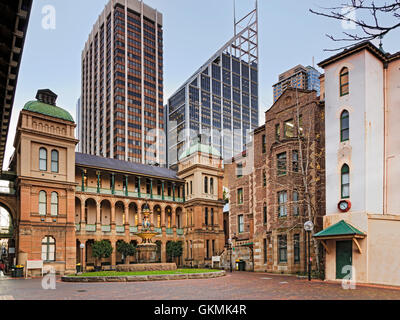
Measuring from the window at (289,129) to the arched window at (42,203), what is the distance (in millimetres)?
24563

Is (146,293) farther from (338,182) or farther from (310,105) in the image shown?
(310,105)

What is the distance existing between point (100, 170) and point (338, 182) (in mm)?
32444

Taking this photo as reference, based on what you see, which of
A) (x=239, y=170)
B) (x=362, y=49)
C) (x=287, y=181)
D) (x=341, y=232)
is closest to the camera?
(x=341, y=232)

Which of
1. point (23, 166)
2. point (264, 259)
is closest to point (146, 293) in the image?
point (264, 259)

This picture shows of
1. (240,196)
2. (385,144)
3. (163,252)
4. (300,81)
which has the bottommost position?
(163,252)

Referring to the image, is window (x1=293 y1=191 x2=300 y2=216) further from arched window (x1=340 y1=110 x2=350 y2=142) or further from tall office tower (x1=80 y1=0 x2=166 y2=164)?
tall office tower (x1=80 y1=0 x2=166 y2=164)

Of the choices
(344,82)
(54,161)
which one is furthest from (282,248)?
(54,161)

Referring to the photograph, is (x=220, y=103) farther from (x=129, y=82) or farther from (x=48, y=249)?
(x=48, y=249)

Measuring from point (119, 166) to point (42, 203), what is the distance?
1531cm

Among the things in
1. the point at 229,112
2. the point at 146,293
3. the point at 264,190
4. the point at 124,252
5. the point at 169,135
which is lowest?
the point at 124,252

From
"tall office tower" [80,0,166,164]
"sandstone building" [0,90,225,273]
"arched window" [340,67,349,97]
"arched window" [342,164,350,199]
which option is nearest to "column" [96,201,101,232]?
"sandstone building" [0,90,225,273]

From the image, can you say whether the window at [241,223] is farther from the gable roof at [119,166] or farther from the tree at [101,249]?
the gable roof at [119,166]

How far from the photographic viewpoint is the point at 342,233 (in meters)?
22.2

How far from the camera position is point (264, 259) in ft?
116
